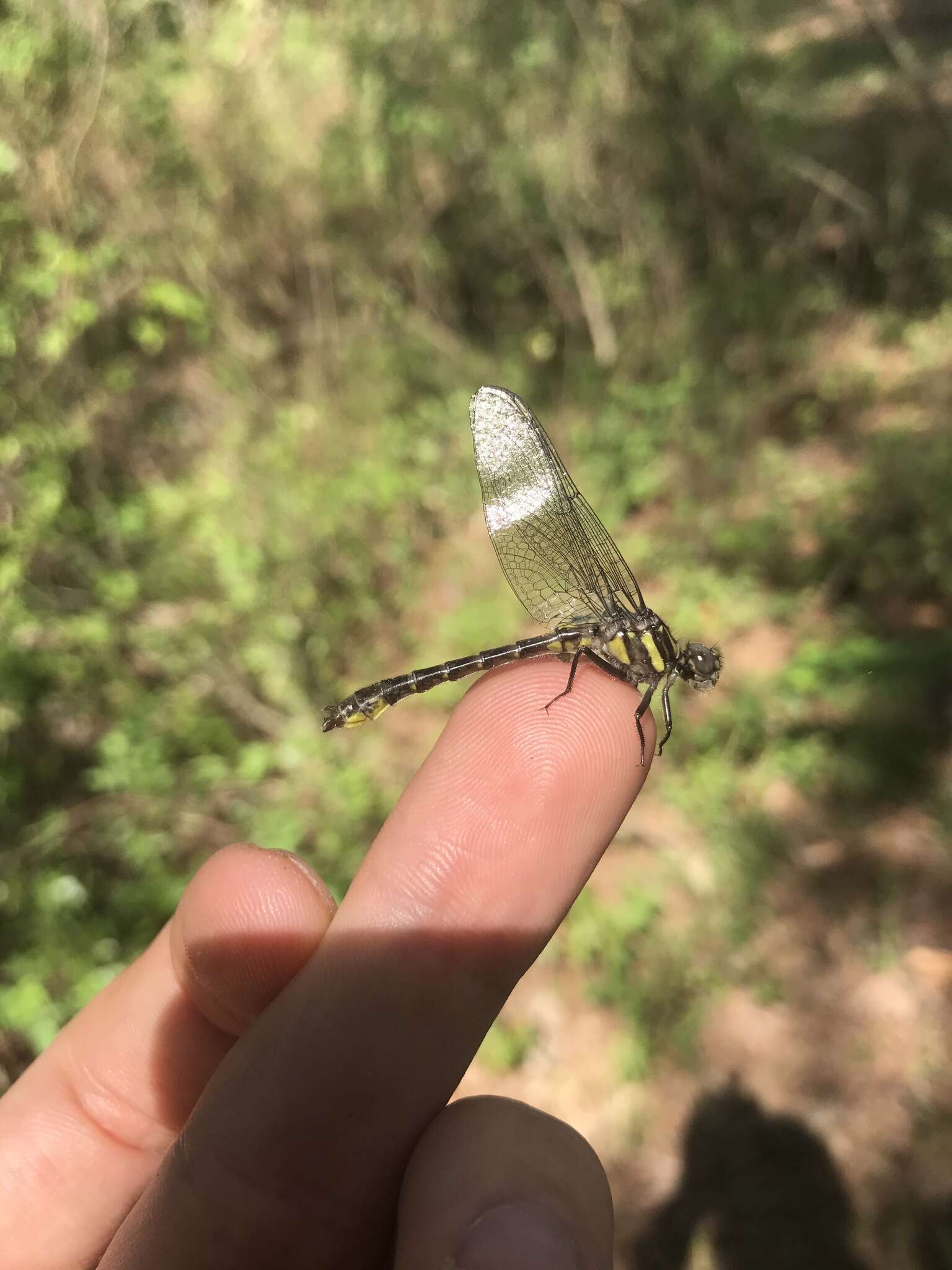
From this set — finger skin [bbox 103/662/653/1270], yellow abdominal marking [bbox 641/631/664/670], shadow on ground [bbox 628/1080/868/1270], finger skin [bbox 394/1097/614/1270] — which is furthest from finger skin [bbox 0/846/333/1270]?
shadow on ground [bbox 628/1080/868/1270]

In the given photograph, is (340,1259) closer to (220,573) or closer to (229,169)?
(220,573)

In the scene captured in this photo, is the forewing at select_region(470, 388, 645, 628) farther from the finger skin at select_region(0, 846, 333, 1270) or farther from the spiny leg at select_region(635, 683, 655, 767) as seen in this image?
the finger skin at select_region(0, 846, 333, 1270)

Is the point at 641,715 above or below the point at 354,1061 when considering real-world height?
below

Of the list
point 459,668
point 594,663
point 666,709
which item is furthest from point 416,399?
point 666,709

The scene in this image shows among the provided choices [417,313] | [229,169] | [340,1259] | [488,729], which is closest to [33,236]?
[229,169]

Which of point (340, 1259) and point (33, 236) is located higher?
point (33, 236)

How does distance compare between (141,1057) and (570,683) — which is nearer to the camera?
(141,1057)

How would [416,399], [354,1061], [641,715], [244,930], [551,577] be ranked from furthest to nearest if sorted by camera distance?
[416,399] → [551,577] → [641,715] → [244,930] → [354,1061]

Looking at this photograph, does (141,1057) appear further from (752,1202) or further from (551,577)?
(752,1202)
